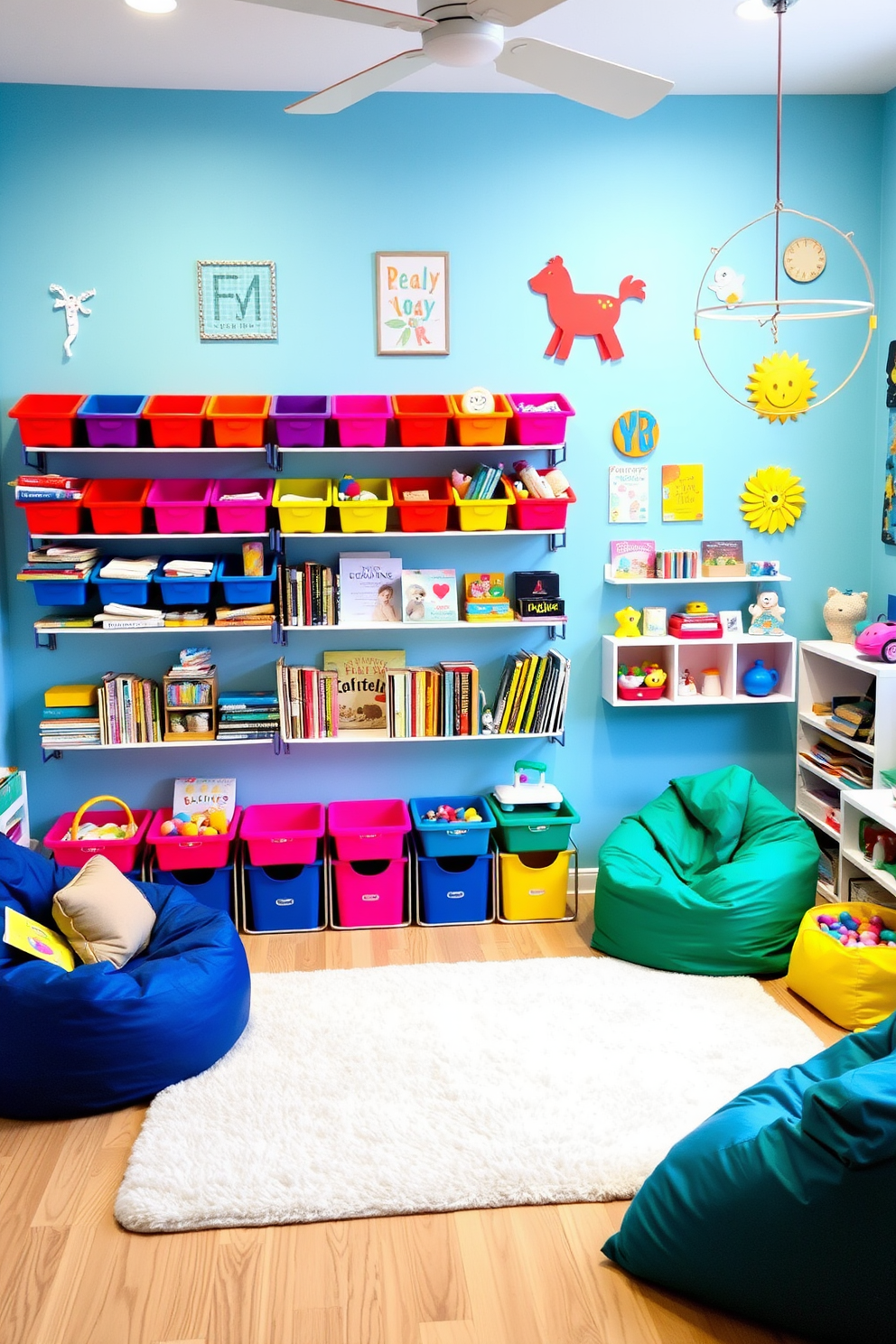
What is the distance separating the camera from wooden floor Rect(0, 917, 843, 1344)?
7.10ft

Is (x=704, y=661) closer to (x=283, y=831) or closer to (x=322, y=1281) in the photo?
(x=283, y=831)

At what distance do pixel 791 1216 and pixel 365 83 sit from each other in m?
2.41

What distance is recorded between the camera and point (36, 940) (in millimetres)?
3018

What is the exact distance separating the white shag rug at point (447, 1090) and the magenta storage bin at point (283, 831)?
1.60 ft

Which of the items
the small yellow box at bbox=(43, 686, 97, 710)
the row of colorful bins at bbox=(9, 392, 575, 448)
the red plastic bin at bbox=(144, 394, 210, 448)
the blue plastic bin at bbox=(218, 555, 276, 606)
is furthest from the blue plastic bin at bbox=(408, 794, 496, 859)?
the red plastic bin at bbox=(144, 394, 210, 448)

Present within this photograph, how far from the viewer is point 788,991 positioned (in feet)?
11.6

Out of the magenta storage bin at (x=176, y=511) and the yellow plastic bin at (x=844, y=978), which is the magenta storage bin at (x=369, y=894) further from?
the yellow plastic bin at (x=844, y=978)

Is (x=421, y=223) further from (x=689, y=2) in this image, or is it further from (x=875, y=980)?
(x=875, y=980)

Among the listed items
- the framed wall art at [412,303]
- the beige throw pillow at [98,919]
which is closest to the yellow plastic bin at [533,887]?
the beige throw pillow at [98,919]

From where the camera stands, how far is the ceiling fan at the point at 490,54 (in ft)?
6.48

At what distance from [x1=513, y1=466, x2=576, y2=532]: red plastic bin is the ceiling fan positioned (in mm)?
1701

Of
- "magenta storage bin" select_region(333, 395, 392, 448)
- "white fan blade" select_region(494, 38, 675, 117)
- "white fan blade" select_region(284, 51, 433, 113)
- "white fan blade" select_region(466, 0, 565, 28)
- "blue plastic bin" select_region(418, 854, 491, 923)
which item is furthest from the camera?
"blue plastic bin" select_region(418, 854, 491, 923)

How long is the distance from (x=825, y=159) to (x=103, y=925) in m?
3.73

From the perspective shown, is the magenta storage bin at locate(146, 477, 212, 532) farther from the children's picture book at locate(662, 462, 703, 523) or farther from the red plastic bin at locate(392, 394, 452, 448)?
the children's picture book at locate(662, 462, 703, 523)
